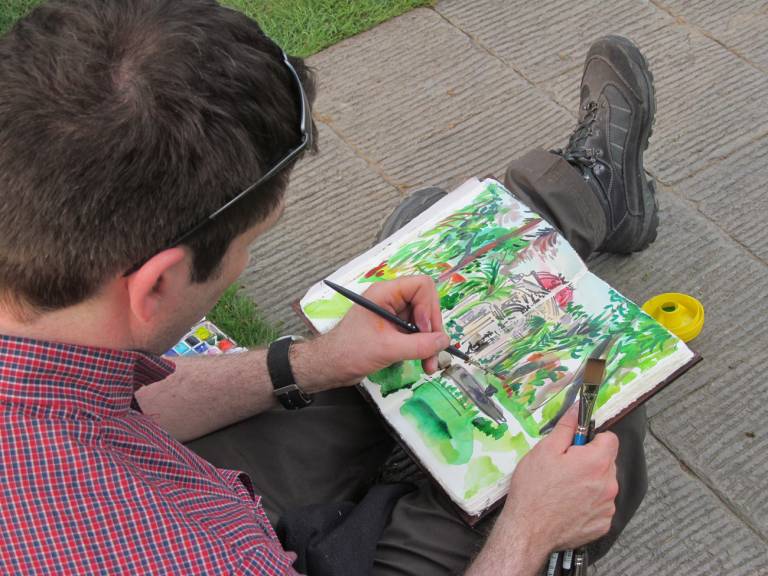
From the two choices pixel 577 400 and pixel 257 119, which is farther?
pixel 577 400

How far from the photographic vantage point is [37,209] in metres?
1.18

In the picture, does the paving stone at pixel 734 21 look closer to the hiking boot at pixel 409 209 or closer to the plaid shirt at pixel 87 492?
the hiking boot at pixel 409 209

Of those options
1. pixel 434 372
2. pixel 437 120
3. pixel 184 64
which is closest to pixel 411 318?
pixel 434 372

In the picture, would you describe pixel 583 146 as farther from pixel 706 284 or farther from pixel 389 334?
pixel 389 334

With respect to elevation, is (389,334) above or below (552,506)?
above

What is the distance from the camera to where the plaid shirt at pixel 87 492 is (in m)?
1.16

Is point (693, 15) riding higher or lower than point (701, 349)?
higher

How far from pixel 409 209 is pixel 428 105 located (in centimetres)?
100

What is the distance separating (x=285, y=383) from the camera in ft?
6.29

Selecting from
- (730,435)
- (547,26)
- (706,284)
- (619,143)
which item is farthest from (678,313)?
(547,26)

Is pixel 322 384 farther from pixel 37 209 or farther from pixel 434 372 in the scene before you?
pixel 37 209

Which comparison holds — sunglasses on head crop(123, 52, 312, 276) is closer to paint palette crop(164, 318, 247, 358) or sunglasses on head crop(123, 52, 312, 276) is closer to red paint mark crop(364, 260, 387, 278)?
red paint mark crop(364, 260, 387, 278)

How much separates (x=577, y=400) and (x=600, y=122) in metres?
1.15

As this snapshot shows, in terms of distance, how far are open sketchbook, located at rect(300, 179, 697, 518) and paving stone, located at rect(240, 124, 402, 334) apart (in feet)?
2.25
